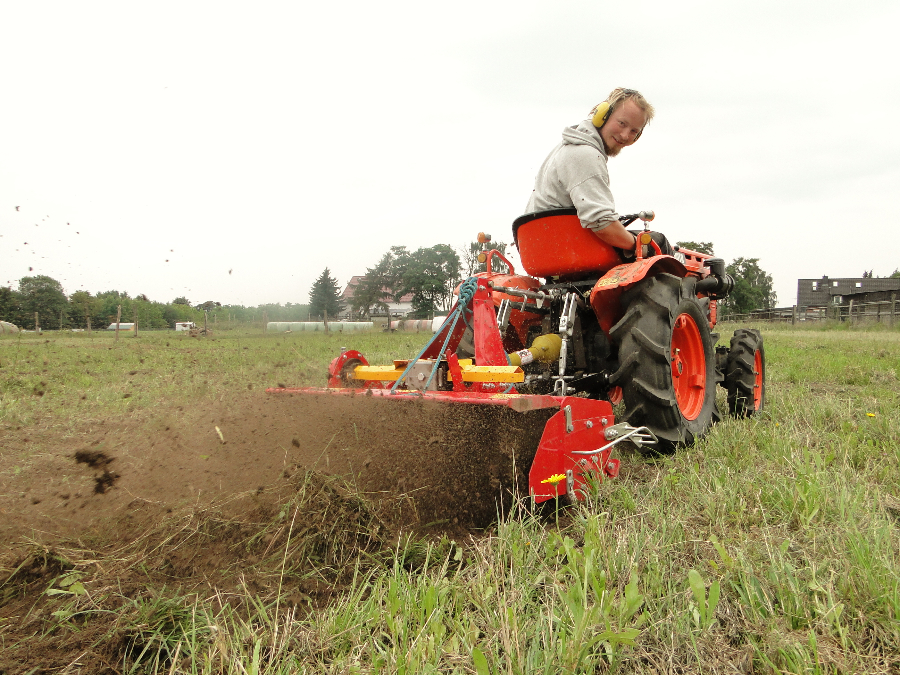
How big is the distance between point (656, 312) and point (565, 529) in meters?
1.49

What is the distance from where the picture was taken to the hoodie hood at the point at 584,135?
11.1 ft

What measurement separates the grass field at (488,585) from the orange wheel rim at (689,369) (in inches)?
44.7

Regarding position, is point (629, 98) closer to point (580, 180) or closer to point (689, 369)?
point (580, 180)

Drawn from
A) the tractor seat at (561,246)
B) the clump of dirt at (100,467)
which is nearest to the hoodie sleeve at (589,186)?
the tractor seat at (561,246)

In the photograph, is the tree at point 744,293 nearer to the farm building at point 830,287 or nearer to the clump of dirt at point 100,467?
the farm building at point 830,287

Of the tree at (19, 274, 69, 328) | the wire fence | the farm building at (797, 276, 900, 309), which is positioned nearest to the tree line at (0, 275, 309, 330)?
the tree at (19, 274, 69, 328)

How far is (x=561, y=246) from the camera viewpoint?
10.9 feet

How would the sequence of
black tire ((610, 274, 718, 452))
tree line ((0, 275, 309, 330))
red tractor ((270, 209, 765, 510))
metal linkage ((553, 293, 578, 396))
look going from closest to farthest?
1. red tractor ((270, 209, 765, 510))
2. black tire ((610, 274, 718, 452))
3. metal linkage ((553, 293, 578, 396))
4. tree line ((0, 275, 309, 330))

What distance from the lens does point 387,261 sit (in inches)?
1672

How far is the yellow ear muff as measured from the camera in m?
3.44

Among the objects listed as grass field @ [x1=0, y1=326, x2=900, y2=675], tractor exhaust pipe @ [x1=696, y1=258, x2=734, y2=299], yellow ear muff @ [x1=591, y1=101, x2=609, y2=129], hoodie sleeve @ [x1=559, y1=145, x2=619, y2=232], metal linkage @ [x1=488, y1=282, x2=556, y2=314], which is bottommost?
grass field @ [x1=0, y1=326, x2=900, y2=675]

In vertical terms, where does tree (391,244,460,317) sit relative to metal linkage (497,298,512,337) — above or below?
above

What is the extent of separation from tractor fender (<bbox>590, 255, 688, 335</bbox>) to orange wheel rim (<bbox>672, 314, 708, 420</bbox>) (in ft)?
1.77

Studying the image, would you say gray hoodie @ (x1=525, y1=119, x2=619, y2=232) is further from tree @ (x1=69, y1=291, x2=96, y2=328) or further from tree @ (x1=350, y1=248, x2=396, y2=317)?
tree @ (x1=350, y1=248, x2=396, y2=317)
